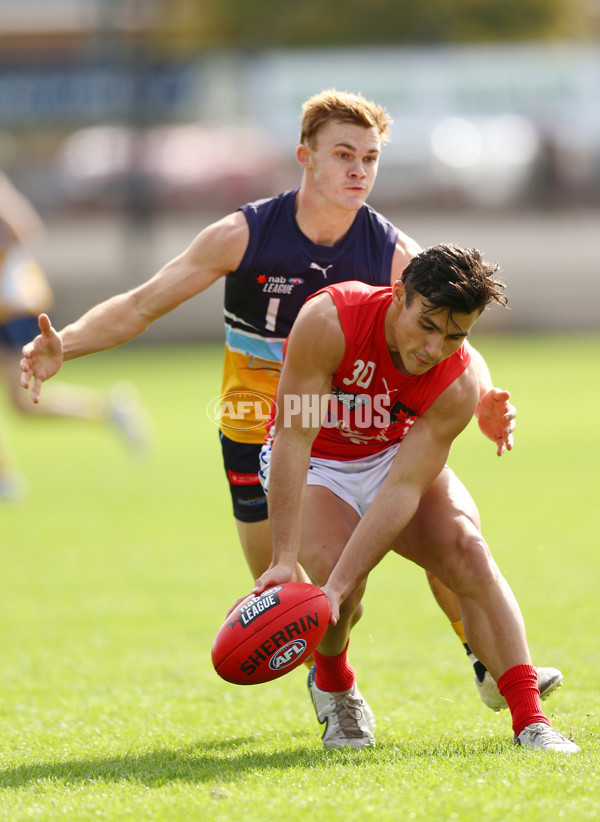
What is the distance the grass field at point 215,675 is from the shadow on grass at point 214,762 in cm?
1

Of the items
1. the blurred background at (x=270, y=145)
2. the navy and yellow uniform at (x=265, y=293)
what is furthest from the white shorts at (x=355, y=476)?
the blurred background at (x=270, y=145)

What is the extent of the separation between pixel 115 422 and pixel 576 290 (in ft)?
46.9

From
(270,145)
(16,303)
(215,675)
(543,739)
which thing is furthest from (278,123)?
(543,739)

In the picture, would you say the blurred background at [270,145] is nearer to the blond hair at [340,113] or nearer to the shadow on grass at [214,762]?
the blond hair at [340,113]

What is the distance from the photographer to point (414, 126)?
103 feet

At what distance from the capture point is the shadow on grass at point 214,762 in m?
3.92

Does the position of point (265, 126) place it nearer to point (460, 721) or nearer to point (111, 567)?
point (111, 567)

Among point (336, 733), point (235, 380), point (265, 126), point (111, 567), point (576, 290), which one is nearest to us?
point (336, 733)

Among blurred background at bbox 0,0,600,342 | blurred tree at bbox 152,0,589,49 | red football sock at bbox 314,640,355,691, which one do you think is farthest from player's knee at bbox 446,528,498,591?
blurred tree at bbox 152,0,589,49

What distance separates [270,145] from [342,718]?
28.0 m

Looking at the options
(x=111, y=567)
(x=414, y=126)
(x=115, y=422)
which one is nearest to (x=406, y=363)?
(x=111, y=567)

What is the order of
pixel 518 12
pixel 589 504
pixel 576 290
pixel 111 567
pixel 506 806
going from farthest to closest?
pixel 518 12 < pixel 576 290 < pixel 589 504 < pixel 111 567 < pixel 506 806

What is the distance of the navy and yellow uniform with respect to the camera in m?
4.87

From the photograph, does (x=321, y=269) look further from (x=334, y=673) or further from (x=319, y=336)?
(x=334, y=673)
